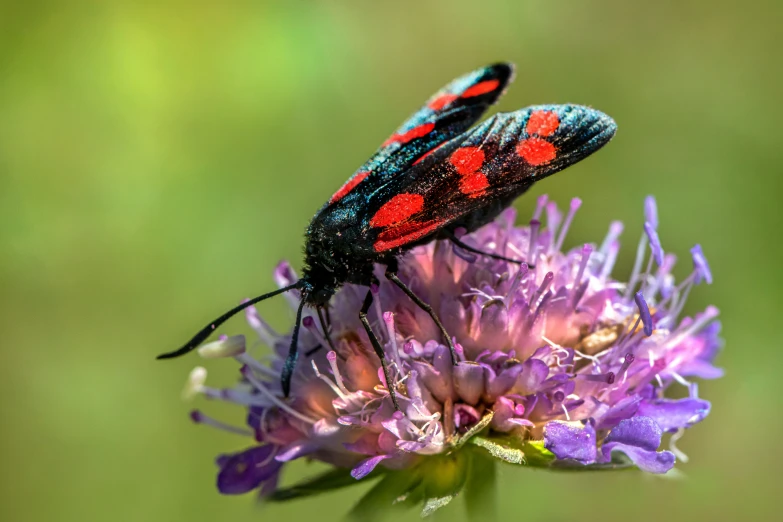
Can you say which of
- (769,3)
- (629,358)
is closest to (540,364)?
(629,358)

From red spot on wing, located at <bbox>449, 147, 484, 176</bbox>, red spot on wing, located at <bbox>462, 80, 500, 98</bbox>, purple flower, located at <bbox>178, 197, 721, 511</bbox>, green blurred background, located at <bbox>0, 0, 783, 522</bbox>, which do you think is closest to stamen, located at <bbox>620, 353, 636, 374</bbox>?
purple flower, located at <bbox>178, 197, 721, 511</bbox>

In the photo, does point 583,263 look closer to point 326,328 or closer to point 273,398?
point 326,328

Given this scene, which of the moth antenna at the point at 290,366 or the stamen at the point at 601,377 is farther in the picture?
the moth antenna at the point at 290,366

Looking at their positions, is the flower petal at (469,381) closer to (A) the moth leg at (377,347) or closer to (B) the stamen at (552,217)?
(A) the moth leg at (377,347)

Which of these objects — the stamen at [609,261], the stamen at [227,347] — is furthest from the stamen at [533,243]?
the stamen at [227,347]

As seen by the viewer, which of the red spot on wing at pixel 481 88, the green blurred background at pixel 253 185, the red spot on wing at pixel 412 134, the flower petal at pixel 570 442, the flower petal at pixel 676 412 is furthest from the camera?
the green blurred background at pixel 253 185

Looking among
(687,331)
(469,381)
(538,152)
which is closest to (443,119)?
(538,152)

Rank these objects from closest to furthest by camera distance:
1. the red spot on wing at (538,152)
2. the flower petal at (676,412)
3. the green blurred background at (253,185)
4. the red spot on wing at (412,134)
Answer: the red spot on wing at (538,152) < the flower petal at (676,412) < the red spot on wing at (412,134) < the green blurred background at (253,185)
